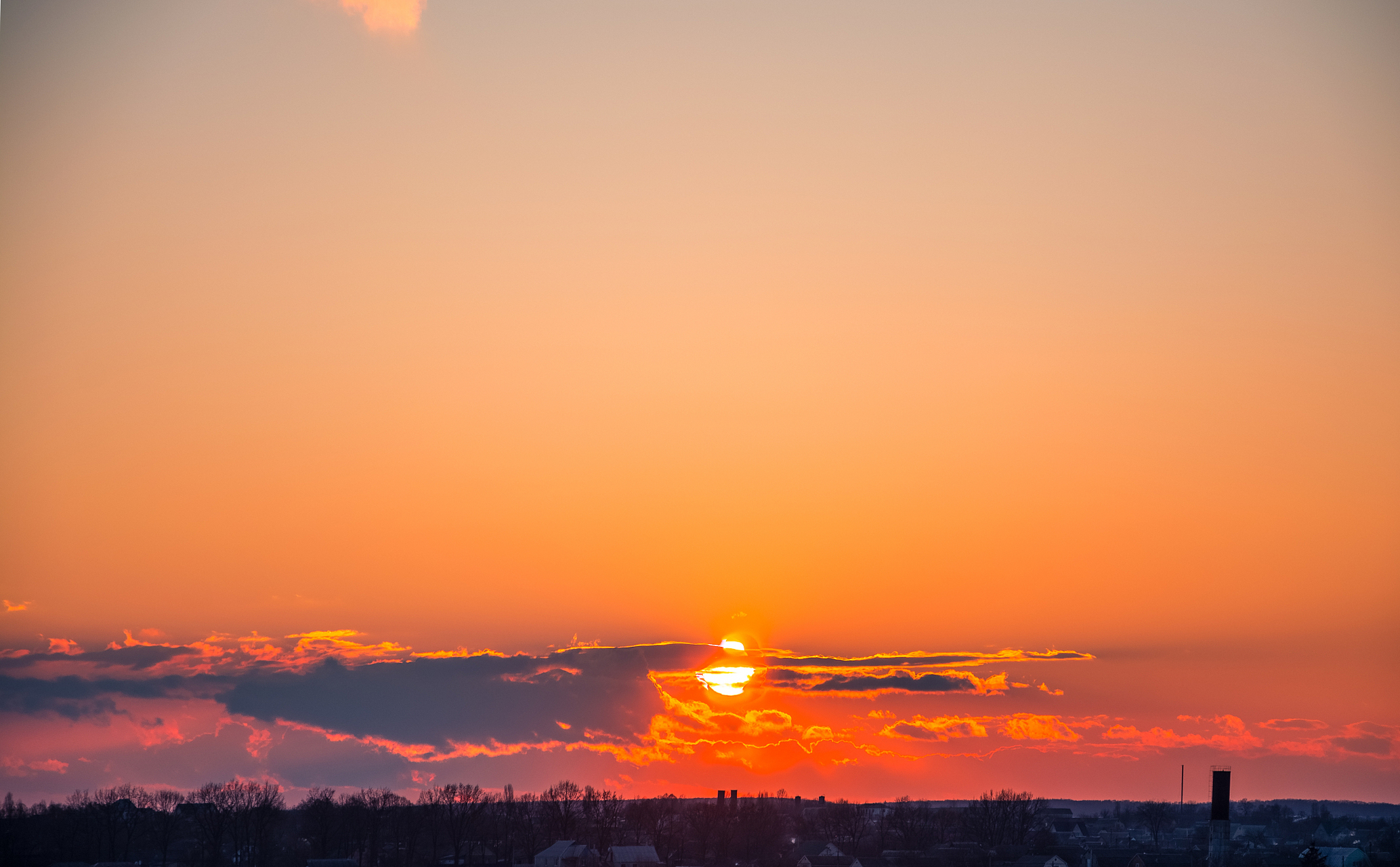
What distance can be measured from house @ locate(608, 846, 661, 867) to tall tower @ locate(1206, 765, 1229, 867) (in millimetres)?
47421

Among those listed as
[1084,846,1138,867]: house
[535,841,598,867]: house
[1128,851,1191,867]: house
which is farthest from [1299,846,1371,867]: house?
[535,841,598,867]: house

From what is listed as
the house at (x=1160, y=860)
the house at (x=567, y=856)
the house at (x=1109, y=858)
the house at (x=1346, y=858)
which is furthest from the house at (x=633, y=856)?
the house at (x=1346, y=858)

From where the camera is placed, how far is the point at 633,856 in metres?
136

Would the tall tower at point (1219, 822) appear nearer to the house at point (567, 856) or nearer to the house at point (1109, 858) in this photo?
the house at point (1109, 858)

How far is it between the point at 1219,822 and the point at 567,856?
56714 millimetres

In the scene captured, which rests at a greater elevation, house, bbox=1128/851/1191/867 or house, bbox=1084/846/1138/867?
house, bbox=1128/851/1191/867

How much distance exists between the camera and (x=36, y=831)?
134m

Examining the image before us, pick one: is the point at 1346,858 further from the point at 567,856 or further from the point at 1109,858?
the point at 567,856

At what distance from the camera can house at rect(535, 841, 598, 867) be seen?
436 ft

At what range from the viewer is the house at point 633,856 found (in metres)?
133

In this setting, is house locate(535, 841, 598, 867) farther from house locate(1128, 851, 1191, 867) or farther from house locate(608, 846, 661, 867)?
house locate(1128, 851, 1191, 867)

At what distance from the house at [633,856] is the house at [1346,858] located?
5954 centimetres

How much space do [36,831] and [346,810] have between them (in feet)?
102

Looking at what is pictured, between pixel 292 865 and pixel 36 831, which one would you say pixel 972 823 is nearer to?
pixel 292 865
